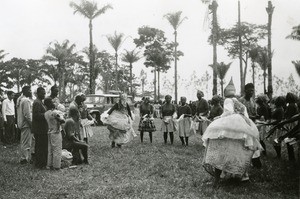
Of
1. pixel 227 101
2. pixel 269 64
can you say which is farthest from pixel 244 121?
pixel 269 64

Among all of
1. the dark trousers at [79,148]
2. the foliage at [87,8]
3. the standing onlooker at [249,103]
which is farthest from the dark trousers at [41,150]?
the foliage at [87,8]

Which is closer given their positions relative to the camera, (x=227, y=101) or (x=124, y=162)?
(x=227, y=101)

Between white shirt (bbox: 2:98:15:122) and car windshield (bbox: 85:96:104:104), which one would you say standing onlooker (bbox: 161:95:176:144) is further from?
car windshield (bbox: 85:96:104:104)

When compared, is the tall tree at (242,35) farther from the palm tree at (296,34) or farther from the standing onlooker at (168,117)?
the standing onlooker at (168,117)

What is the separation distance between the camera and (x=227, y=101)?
270 inches

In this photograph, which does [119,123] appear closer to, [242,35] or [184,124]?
[184,124]

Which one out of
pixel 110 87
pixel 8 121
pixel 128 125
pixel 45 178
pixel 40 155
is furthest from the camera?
pixel 110 87

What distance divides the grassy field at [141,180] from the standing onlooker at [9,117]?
322cm

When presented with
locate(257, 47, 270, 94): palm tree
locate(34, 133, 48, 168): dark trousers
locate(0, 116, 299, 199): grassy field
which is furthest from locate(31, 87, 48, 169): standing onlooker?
locate(257, 47, 270, 94): palm tree

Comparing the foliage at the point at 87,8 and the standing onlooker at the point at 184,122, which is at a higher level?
the foliage at the point at 87,8

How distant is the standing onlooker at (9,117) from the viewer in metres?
13.1

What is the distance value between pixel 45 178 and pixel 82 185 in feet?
3.10

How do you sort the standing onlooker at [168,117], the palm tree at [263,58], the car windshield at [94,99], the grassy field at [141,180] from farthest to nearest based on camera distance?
the palm tree at [263,58], the car windshield at [94,99], the standing onlooker at [168,117], the grassy field at [141,180]

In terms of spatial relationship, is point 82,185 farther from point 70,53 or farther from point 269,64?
point 70,53
